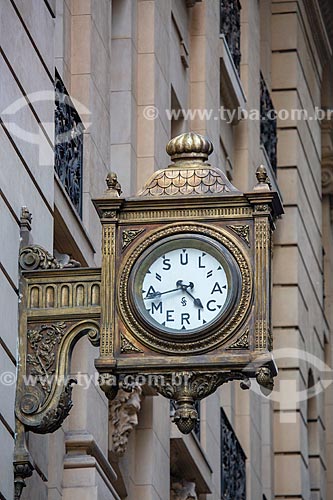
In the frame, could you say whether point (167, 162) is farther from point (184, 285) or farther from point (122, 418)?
point (184, 285)

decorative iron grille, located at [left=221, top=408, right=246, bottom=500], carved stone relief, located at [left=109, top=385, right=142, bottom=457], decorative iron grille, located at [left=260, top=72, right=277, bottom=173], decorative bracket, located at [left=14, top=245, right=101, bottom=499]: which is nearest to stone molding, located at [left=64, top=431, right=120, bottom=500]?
carved stone relief, located at [left=109, top=385, right=142, bottom=457]

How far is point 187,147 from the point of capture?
12789 millimetres

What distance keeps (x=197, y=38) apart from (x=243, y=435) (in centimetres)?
580

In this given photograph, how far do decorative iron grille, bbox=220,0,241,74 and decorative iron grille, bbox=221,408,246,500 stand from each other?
488 cm

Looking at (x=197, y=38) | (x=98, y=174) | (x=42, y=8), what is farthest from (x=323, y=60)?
(x=42, y=8)

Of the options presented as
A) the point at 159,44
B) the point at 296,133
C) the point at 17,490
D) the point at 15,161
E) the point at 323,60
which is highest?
the point at 323,60

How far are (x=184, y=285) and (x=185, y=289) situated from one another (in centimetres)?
3

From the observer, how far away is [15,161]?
13.3 m

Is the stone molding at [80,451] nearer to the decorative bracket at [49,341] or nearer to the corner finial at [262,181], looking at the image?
the decorative bracket at [49,341]

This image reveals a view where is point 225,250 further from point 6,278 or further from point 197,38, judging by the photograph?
point 197,38

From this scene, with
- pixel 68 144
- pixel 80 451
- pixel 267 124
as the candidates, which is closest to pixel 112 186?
pixel 68 144

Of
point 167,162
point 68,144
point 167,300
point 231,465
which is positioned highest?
point 167,162

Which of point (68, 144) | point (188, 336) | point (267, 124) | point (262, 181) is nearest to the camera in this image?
point (188, 336)

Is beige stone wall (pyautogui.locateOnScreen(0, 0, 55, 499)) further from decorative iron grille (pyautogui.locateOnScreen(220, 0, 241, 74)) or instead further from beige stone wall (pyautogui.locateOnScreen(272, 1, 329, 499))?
beige stone wall (pyautogui.locateOnScreen(272, 1, 329, 499))
